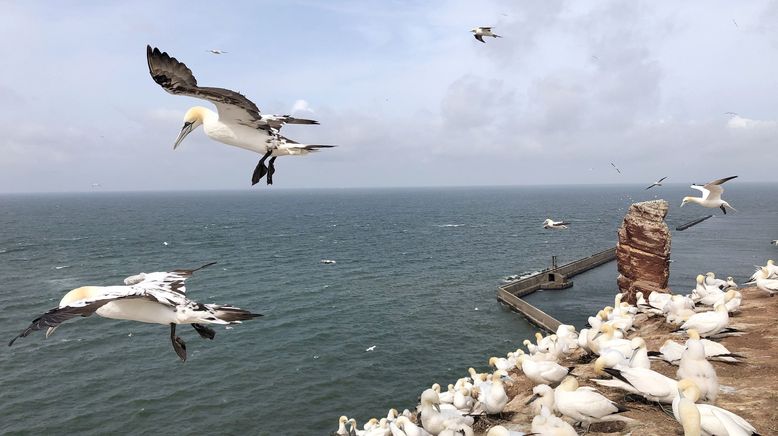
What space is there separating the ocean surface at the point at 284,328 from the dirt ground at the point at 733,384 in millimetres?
17458

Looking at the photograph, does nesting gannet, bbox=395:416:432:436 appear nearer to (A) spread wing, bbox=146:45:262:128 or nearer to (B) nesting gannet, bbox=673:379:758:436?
(B) nesting gannet, bbox=673:379:758:436

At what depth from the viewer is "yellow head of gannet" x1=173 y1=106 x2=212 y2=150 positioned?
4965mm

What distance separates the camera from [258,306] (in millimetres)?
47344

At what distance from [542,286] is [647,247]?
22195 millimetres

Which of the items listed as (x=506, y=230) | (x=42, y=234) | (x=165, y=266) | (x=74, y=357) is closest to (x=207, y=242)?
(x=165, y=266)

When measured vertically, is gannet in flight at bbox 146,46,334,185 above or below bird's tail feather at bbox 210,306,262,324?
above

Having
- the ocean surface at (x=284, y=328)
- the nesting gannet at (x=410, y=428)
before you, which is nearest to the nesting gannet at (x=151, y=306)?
the nesting gannet at (x=410, y=428)

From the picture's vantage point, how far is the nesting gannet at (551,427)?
7.11 metres

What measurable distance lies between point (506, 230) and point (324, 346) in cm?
7995

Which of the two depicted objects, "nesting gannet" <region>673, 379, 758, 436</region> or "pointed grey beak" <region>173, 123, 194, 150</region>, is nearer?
"pointed grey beak" <region>173, 123, 194, 150</region>

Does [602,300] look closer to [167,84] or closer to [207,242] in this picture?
[167,84]

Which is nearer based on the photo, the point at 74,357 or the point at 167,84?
the point at 167,84

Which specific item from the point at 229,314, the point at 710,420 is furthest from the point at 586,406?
the point at 229,314

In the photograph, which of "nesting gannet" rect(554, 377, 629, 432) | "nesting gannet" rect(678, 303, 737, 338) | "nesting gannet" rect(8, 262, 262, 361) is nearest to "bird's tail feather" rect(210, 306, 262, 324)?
"nesting gannet" rect(8, 262, 262, 361)
